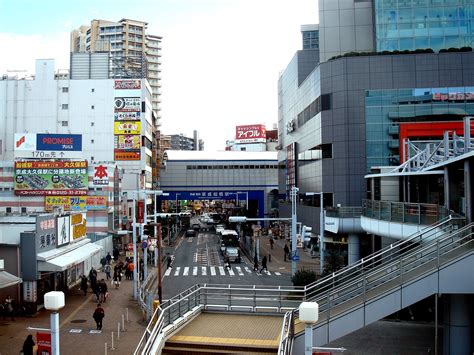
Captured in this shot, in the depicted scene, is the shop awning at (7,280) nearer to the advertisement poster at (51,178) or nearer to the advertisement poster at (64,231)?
the advertisement poster at (64,231)

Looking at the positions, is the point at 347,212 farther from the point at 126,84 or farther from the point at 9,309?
the point at 126,84

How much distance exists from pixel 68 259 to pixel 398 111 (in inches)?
Answer: 1369

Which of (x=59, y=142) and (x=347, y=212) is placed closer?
(x=347, y=212)

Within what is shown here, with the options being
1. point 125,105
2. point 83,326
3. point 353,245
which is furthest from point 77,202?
point 83,326

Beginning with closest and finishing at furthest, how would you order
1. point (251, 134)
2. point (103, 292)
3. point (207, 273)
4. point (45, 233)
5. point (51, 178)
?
point (45, 233)
point (103, 292)
point (207, 273)
point (51, 178)
point (251, 134)

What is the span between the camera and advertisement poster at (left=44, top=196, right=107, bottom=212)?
5656 centimetres

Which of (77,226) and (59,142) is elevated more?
(59,142)

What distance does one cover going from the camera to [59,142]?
200 feet

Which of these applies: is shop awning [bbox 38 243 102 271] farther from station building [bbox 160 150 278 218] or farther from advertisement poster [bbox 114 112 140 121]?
station building [bbox 160 150 278 218]

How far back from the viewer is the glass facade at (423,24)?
55969 millimetres

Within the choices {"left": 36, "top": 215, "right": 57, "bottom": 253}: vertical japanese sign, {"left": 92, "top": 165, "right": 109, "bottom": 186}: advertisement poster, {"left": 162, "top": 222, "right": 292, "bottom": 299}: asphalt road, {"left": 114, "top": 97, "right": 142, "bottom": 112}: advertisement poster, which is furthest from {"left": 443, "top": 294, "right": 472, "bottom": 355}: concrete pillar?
{"left": 114, "top": 97, "right": 142, "bottom": 112}: advertisement poster

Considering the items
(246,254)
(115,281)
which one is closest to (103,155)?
(246,254)

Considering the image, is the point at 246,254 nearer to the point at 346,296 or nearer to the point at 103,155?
the point at 103,155

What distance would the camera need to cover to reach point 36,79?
78688 mm
